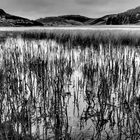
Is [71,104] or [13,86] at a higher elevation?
[13,86]

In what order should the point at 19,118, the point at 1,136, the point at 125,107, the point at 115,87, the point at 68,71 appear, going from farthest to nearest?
the point at 68,71 → the point at 115,87 → the point at 125,107 → the point at 19,118 → the point at 1,136

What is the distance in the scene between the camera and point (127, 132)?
3.11m

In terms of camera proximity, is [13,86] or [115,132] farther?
[13,86]

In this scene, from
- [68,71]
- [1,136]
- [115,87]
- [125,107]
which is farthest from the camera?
[68,71]

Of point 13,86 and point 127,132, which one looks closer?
point 127,132

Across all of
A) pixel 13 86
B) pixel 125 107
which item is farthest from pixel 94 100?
pixel 13 86

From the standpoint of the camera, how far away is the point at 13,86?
4441 millimetres

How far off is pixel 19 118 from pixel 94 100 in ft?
5.67

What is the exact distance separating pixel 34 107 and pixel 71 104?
0.76 meters

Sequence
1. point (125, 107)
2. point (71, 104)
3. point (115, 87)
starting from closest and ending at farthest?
point (125, 107) < point (71, 104) < point (115, 87)

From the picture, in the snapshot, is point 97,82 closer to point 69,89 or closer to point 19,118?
point 69,89

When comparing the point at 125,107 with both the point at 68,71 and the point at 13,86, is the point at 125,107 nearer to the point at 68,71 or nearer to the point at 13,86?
the point at 13,86

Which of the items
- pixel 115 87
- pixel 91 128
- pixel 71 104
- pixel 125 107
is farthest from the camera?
pixel 115 87

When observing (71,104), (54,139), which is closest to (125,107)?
(71,104)
